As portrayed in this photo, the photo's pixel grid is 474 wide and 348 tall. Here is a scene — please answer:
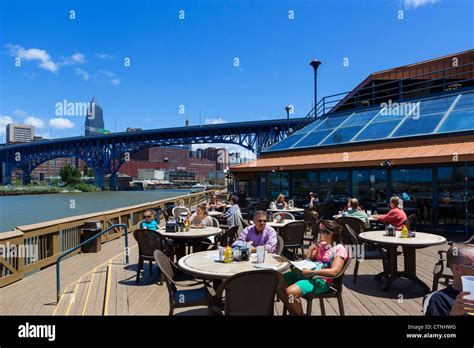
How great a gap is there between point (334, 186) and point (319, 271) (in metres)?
9.64

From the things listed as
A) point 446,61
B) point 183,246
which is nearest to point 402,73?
point 446,61

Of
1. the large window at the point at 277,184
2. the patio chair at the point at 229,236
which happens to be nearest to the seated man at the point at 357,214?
the patio chair at the point at 229,236

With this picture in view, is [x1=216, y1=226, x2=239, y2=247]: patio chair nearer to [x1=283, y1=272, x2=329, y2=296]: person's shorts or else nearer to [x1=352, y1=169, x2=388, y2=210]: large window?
[x1=283, y1=272, x2=329, y2=296]: person's shorts

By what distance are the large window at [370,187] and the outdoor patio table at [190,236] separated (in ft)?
24.4

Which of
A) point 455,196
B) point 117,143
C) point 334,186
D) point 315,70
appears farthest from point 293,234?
point 117,143

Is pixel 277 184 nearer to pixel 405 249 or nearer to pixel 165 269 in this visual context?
pixel 405 249

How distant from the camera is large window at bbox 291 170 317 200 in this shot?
13380mm

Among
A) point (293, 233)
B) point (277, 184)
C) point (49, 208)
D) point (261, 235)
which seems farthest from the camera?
point (49, 208)

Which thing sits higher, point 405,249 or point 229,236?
point 229,236

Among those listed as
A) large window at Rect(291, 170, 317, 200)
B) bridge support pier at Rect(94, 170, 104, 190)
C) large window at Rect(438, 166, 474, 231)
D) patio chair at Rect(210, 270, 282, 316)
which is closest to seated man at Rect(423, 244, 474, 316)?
patio chair at Rect(210, 270, 282, 316)

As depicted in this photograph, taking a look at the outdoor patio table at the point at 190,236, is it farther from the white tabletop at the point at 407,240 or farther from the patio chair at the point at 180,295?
the white tabletop at the point at 407,240

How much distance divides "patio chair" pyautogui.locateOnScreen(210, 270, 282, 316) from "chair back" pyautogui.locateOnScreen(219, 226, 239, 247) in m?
2.58

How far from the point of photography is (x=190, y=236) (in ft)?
17.2

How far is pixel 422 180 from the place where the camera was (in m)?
10.2
